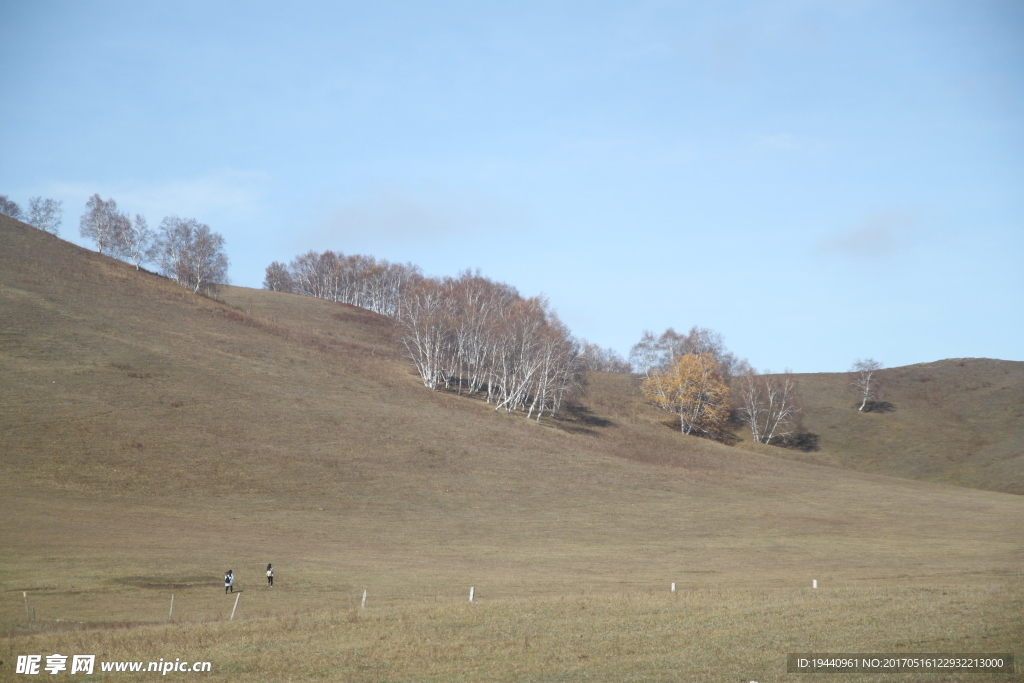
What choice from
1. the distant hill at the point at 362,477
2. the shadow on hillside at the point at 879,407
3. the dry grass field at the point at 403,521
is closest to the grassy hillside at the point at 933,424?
the shadow on hillside at the point at 879,407

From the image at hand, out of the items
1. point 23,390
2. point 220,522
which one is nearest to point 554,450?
point 220,522

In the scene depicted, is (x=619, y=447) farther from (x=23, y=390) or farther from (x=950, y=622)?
(x=950, y=622)

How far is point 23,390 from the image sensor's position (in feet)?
207

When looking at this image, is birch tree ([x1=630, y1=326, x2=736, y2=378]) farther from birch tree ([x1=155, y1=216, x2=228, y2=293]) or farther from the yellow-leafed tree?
birch tree ([x1=155, y1=216, x2=228, y2=293])

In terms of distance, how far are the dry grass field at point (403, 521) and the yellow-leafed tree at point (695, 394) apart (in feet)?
12.4

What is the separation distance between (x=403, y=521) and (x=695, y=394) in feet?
242

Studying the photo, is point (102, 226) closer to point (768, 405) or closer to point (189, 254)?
point (189, 254)

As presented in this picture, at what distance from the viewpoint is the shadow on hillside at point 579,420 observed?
97.6 metres

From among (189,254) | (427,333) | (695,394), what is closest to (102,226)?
(189,254)

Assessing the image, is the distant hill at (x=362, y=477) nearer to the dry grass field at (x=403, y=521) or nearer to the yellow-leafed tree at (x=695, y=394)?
the dry grass field at (x=403, y=521)

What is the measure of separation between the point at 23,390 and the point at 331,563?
139 ft

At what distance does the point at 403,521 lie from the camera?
168 feet

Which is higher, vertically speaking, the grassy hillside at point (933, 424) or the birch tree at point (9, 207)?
the birch tree at point (9, 207)

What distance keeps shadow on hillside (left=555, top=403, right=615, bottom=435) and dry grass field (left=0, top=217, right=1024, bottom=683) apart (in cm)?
57
